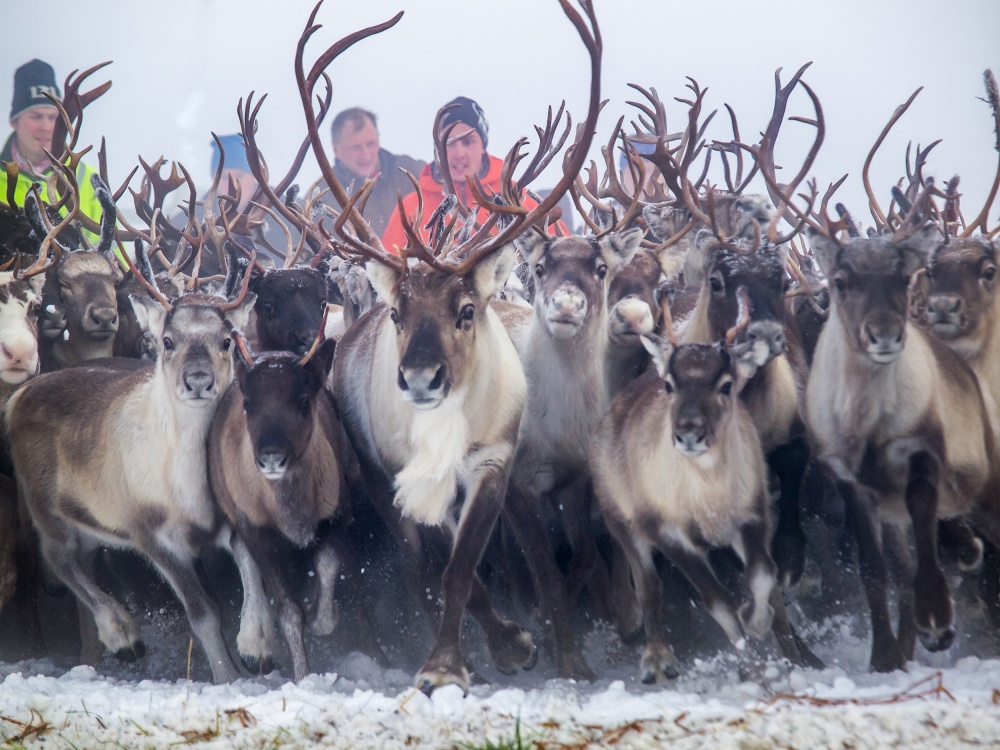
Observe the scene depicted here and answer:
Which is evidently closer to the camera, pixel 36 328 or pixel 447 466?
pixel 447 466

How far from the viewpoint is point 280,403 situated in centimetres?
412

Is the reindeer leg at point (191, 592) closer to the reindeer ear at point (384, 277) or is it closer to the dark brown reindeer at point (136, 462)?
the dark brown reindeer at point (136, 462)

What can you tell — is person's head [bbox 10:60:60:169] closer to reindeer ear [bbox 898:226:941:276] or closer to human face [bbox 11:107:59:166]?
human face [bbox 11:107:59:166]

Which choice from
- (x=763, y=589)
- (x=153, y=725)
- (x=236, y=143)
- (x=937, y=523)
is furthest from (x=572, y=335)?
(x=236, y=143)

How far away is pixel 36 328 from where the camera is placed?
196 inches

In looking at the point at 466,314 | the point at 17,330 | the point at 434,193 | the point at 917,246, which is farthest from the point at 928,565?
the point at 17,330

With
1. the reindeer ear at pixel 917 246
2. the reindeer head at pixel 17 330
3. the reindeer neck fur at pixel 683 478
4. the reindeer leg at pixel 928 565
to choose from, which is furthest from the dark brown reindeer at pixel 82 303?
the reindeer leg at pixel 928 565

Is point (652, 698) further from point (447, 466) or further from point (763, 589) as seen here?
point (447, 466)

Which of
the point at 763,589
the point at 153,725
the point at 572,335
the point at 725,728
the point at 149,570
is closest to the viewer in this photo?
the point at 725,728

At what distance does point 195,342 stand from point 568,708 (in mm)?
2324

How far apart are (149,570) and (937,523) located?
381cm

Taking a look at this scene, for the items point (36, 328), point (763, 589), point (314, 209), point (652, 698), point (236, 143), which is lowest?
point (652, 698)

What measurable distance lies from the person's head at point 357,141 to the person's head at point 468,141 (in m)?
0.58

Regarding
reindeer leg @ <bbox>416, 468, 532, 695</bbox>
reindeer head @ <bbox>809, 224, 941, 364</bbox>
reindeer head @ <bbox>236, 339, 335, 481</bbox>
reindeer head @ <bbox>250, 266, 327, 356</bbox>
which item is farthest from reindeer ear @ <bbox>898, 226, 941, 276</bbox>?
reindeer head @ <bbox>250, 266, 327, 356</bbox>
